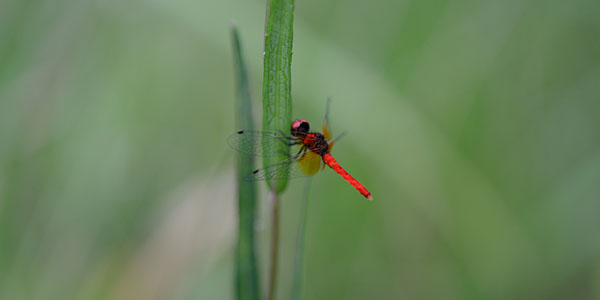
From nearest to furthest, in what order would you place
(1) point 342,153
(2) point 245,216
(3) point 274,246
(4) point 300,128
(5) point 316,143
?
(3) point 274,246
(2) point 245,216
(5) point 316,143
(4) point 300,128
(1) point 342,153

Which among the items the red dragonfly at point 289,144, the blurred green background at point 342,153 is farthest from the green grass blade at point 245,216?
the blurred green background at point 342,153

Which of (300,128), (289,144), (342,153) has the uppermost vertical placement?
(342,153)

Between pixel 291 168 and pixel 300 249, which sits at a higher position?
pixel 291 168

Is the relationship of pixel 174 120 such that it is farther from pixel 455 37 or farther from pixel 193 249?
pixel 455 37

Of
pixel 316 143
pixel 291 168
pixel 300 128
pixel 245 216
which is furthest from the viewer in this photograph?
pixel 300 128

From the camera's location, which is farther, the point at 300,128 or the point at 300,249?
the point at 300,128

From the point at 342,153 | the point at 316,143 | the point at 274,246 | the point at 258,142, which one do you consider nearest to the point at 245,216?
the point at 274,246

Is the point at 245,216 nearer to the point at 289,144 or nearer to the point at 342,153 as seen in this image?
the point at 289,144
